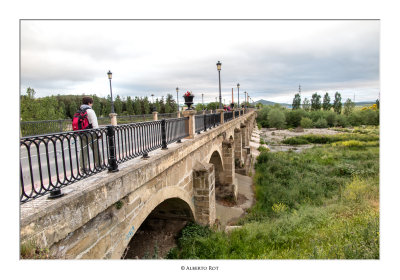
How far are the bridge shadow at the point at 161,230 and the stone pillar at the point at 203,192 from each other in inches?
15.1

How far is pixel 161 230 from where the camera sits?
772 cm

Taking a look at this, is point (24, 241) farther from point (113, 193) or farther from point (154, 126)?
point (154, 126)

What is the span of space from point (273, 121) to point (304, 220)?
6290 cm

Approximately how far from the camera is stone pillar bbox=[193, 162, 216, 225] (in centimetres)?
734

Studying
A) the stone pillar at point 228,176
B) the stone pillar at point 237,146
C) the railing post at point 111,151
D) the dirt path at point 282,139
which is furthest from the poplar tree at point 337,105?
the railing post at point 111,151

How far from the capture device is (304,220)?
8.34 metres

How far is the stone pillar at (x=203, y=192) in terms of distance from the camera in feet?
24.1

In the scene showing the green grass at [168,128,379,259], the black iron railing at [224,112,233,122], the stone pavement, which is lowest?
the stone pavement

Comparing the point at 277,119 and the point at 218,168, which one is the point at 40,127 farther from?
the point at 277,119

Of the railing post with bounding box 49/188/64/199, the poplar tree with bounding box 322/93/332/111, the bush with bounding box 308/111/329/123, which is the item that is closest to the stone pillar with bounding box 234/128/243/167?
the railing post with bounding box 49/188/64/199

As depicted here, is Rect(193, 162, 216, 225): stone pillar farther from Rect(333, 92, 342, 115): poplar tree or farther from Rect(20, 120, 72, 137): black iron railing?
Rect(333, 92, 342, 115): poplar tree

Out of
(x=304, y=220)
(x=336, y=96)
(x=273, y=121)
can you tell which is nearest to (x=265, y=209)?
(x=304, y=220)

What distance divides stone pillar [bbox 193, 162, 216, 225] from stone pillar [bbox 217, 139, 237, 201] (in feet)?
19.4
